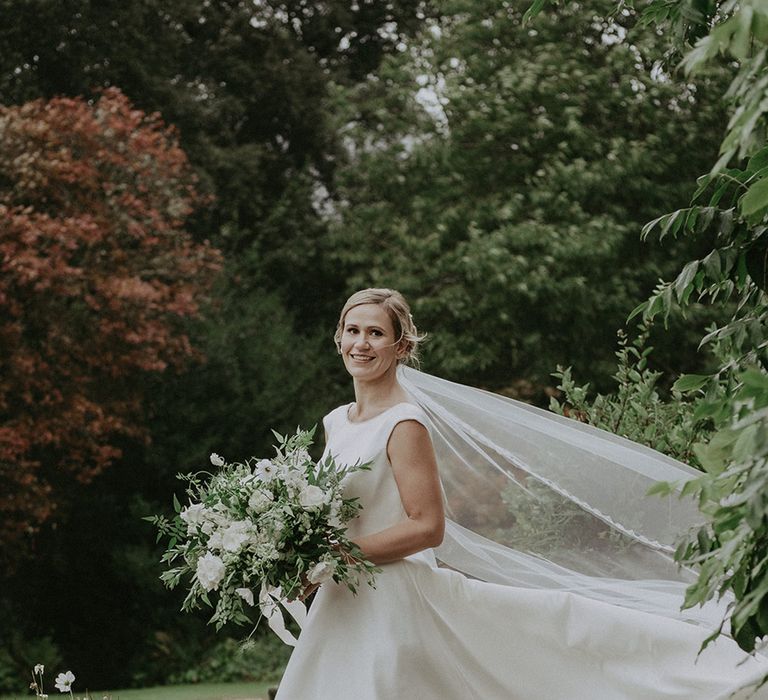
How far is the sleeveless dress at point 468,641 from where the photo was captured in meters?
3.49

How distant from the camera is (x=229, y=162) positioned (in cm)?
1332

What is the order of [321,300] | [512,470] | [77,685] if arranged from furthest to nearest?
[321,300], [77,685], [512,470]

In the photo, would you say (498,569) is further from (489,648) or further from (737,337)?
(737,337)

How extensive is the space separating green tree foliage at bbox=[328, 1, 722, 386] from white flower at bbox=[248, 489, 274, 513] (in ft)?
28.1

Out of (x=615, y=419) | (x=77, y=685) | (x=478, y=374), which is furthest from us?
(x=478, y=374)

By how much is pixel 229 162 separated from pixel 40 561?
4843 mm

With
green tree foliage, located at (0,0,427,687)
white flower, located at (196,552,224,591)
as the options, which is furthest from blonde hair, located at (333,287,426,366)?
green tree foliage, located at (0,0,427,687)

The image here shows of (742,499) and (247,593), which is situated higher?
(742,499)

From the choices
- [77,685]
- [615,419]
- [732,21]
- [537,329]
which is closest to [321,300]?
[537,329]

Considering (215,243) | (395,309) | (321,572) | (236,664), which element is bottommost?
(236,664)

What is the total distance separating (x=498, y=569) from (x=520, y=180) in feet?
30.8

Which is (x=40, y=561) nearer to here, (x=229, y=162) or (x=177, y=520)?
(x=229, y=162)

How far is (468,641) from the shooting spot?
11.9ft

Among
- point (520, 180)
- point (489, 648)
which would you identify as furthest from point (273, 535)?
point (520, 180)
